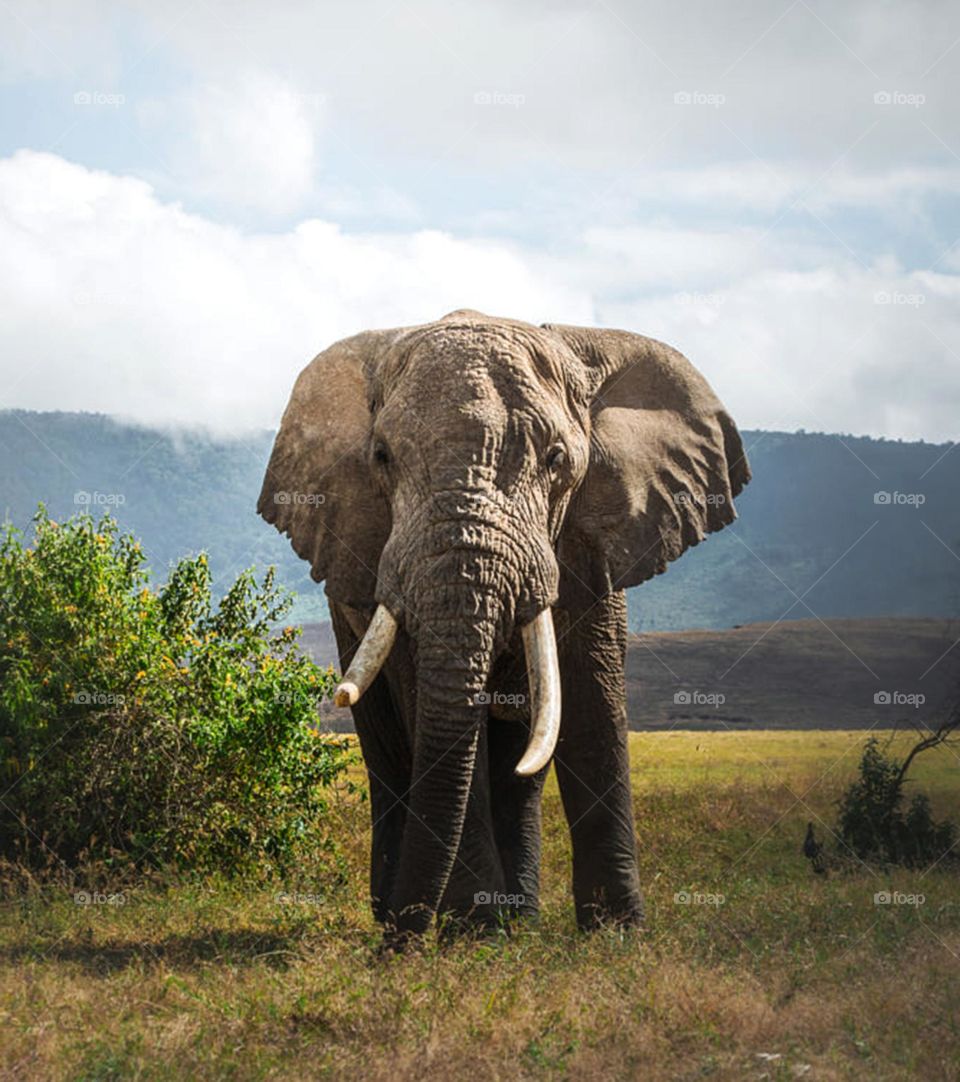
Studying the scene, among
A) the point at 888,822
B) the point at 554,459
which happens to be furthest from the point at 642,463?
the point at 888,822

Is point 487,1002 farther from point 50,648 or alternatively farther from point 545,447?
point 50,648

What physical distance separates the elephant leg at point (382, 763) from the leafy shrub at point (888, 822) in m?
8.20

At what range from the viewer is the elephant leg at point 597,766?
33.6 ft

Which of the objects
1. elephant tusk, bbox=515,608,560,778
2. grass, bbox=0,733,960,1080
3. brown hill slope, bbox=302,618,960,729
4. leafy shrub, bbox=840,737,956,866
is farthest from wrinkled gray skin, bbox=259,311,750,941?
brown hill slope, bbox=302,618,960,729

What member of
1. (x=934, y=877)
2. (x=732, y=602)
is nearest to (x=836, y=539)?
(x=732, y=602)

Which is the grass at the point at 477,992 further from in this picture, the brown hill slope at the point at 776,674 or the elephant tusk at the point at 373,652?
the brown hill slope at the point at 776,674

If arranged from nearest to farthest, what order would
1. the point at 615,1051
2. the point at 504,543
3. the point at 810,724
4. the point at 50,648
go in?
the point at 615,1051 → the point at 504,543 → the point at 50,648 → the point at 810,724

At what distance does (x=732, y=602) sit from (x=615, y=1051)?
14817 centimetres

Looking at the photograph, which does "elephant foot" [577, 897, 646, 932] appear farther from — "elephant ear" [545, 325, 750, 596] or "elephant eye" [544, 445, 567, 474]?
"elephant eye" [544, 445, 567, 474]

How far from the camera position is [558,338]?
10.1 m

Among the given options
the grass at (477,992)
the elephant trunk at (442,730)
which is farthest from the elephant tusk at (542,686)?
the grass at (477,992)

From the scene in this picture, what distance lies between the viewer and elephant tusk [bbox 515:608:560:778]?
8.38 metres

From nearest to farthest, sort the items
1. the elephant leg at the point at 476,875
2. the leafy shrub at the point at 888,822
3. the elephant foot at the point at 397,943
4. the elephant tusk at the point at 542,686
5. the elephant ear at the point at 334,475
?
1. the elephant tusk at the point at 542,686
2. the elephant foot at the point at 397,943
3. the elephant leg at the point at 476,875
4. the elephant ear at the point at 334,475
5. the leafy shrub at the point at 888,822

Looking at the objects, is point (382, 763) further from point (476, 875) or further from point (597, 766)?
point (476, 875)
